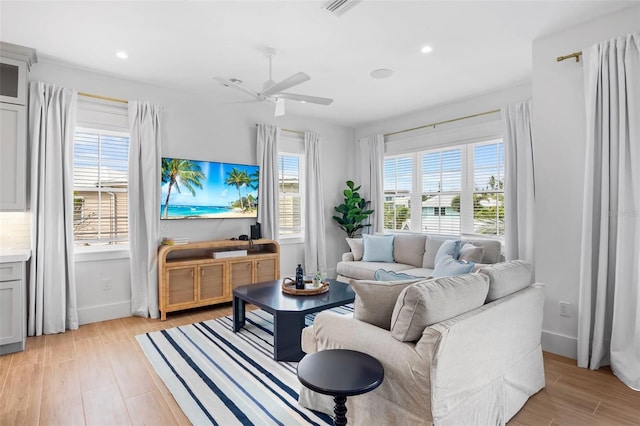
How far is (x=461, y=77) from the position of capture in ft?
12.9

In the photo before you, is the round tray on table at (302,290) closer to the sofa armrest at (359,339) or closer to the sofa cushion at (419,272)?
the sofa armrest at (359,339)

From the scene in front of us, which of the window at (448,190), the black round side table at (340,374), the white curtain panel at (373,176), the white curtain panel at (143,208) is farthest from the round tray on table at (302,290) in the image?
the white curtain panel at (373,176)

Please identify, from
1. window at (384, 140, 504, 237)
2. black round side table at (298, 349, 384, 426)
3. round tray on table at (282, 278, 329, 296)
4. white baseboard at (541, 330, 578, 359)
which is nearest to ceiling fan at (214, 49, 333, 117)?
round tray on table at (282, 278, 329, 296)

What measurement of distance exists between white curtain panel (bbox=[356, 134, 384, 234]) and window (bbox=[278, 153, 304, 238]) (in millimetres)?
1156

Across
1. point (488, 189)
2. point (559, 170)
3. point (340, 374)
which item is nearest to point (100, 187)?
point (340, 374)

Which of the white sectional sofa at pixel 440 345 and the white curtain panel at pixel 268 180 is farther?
the white curtain panel at pixel 268 180

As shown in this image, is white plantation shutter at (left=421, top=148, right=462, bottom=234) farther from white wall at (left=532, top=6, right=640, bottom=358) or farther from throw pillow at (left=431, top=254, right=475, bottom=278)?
throw pillow at (left=431, top=254, right=475, bottom=278)

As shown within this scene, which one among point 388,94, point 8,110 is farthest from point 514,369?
point 8,110

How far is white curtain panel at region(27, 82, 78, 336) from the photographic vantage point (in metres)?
3.33

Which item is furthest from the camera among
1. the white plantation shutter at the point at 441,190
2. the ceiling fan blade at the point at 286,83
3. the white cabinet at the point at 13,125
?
the white plantation shutter at the point at 441,190

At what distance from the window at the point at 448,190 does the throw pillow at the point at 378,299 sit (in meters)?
3.19

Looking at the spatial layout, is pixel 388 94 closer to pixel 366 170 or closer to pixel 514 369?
pixel 366 170

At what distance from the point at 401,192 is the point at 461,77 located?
2073 mm

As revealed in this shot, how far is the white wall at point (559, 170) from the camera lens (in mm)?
2834
